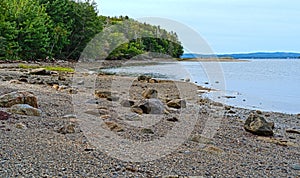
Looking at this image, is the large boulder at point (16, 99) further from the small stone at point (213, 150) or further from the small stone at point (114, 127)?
the small stone at point (213, 150)

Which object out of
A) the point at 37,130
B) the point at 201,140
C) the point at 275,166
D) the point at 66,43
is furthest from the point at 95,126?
the point at 66,43

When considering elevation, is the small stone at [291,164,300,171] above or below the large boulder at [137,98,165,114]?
below

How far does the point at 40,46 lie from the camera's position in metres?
37.2

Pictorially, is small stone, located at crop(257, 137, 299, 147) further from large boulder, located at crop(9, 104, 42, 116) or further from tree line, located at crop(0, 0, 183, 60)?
tree line, located at crop(0, 0, 183, 60)

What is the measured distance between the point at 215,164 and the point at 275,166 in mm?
930

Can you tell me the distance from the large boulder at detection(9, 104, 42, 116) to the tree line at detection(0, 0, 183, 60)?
24818 millimetres

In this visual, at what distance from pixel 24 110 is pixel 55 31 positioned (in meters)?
34.6

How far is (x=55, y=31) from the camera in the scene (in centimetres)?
4022

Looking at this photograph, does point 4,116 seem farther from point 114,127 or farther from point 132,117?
point 132,117

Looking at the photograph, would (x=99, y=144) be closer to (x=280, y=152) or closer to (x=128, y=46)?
(x=280, y=152)

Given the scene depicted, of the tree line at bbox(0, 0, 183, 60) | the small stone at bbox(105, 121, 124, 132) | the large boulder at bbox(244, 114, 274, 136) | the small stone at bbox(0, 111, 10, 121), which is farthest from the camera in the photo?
the tree line at bbox(0, 0, 183, 60)

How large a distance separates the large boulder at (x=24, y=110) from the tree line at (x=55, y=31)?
24818 mm

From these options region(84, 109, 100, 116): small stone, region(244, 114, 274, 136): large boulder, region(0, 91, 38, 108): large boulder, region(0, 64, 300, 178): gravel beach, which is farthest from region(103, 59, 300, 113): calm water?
region(0, 91, 38, 108): large boulder

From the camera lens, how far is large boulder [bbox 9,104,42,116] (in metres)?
6.97
